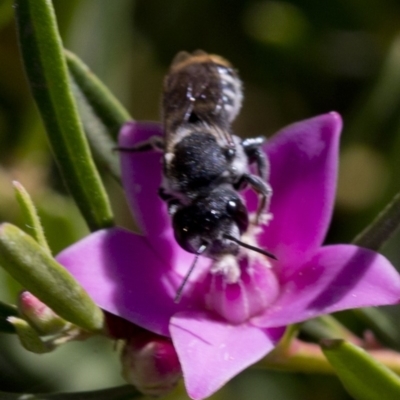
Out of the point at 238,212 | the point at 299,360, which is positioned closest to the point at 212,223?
the point at 238,212

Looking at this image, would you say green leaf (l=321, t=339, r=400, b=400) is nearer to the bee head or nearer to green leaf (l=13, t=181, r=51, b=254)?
the bee head

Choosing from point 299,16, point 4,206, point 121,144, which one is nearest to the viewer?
point 121,144

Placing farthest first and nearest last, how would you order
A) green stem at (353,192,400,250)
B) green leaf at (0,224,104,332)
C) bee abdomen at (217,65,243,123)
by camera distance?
bee abdomen at (217,65,243,123), green stem at (353,192,400,250), green leaf at (0,224,104,332)

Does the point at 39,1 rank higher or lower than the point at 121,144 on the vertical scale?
higher

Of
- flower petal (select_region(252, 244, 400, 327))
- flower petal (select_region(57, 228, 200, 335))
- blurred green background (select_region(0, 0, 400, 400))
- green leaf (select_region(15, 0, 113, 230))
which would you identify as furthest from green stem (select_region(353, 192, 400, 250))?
blurred green background (select_region(0, 0, 400, 400))

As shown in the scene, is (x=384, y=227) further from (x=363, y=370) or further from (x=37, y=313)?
(x=37, y=313)

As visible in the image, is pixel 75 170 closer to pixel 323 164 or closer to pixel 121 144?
pixel 121 144

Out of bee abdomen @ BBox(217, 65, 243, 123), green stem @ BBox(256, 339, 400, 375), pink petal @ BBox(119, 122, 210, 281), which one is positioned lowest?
green stem @ BBox(256, 339, 400, 375)

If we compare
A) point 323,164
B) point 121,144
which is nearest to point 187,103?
point 121,144
